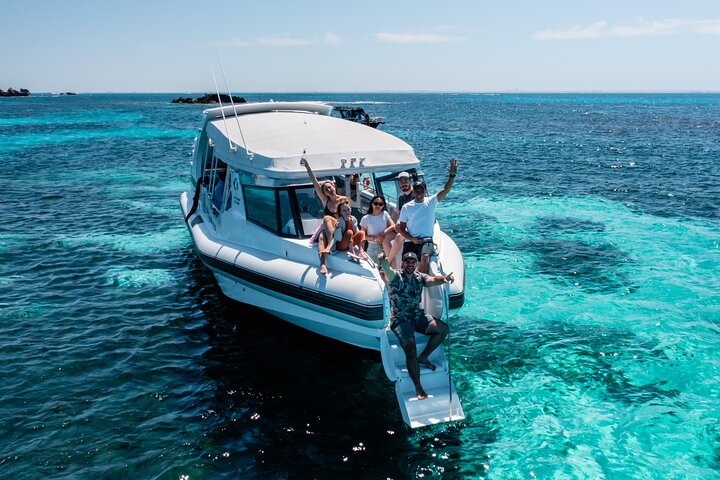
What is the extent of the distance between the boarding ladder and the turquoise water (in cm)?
44

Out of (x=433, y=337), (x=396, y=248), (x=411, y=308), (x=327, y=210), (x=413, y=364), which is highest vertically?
(x=327, y=210)

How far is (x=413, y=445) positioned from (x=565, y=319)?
17.7 ft

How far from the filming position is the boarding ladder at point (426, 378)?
7445 mm

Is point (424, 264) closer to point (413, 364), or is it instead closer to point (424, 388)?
point (413, 364)

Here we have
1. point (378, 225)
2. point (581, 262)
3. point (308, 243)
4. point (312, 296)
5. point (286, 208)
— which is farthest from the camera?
point (581, 262)

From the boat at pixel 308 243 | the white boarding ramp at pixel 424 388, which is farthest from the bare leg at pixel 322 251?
the white boarding ramp at pixel 424 388

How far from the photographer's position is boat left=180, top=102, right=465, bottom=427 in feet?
26.4

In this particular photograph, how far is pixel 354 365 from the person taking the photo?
9.57m

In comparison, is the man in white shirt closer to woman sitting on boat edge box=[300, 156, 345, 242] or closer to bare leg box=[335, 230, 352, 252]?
bare leg box=[335, 230, 352, 252]

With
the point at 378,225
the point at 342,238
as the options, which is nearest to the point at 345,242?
the point at 342,238

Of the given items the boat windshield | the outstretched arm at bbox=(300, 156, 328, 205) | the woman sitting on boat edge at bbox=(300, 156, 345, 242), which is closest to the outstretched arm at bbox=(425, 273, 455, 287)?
the woman sitting on boat edge at bbox=(300, 156, 345, 242)

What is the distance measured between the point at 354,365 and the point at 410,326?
214 cm

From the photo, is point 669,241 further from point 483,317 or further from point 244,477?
point 244,477

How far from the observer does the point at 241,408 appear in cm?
842
